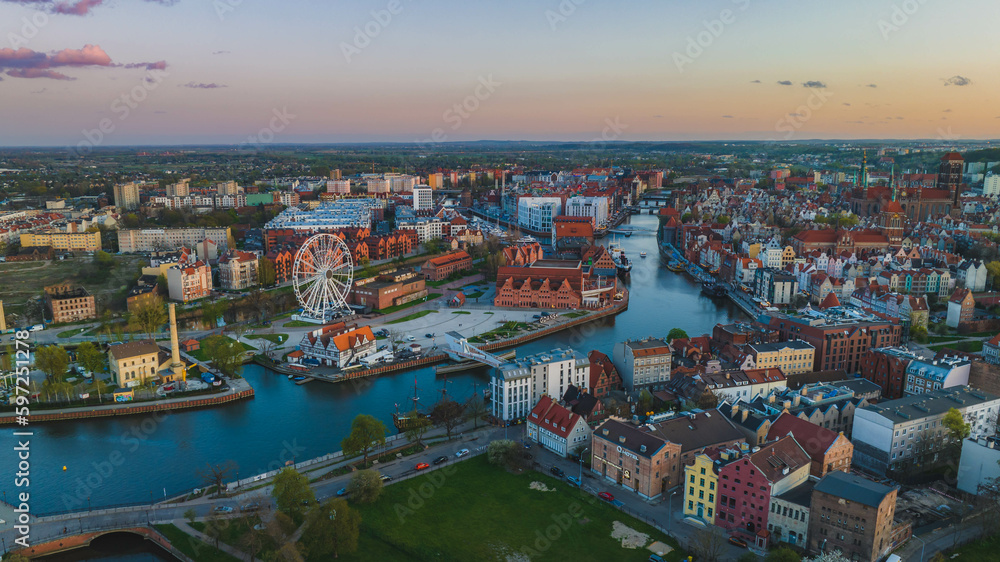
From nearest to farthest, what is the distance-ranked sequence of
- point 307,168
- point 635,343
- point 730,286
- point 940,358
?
point 940,358 → point 635,343 → point 730,286 → point 307,168

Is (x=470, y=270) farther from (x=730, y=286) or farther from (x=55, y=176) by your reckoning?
(x=55, y=176)

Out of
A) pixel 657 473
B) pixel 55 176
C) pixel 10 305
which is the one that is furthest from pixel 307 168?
pixel 657 473

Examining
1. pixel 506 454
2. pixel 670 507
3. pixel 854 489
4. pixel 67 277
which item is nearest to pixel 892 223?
pixel 854 489

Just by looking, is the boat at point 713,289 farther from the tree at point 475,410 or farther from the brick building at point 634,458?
the brick building at point 634,458

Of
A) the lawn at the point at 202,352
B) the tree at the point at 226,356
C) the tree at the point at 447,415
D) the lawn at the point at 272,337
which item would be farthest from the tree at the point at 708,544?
the lawn at the point at 272,337

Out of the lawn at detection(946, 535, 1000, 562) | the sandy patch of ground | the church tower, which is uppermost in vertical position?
the church tower

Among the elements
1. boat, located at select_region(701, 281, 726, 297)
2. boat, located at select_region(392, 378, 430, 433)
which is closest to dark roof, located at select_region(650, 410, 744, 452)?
boat, located at select_region(392, 378, 430, 433)

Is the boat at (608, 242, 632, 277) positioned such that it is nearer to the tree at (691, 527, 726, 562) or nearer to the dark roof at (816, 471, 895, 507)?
the dark roof at (816, 471, 895, 507)
